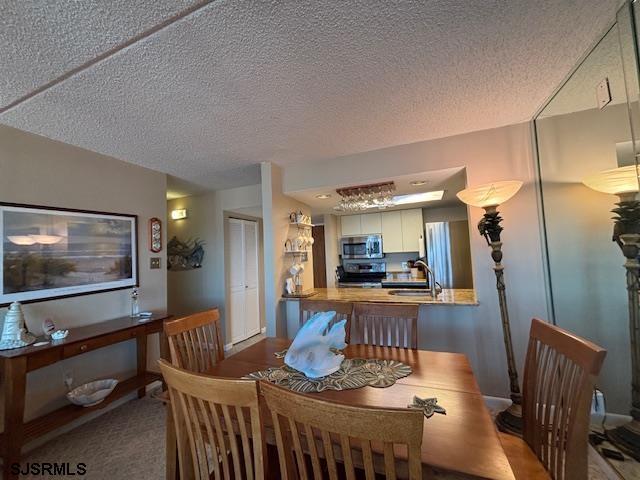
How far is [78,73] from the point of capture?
144cm

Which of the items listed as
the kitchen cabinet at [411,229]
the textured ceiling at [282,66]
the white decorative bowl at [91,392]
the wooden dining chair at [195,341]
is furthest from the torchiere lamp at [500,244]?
the white decorative bowl at [91,392]

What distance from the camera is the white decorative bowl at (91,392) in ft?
6.79

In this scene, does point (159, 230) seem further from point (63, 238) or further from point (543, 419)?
point (543, 419)

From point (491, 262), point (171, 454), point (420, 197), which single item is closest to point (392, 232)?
point (420, 197)

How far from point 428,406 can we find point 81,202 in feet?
10.3

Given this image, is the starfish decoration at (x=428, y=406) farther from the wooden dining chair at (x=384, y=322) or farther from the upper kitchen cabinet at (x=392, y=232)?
the upper kitchen cabinet at (x=392, y=232)

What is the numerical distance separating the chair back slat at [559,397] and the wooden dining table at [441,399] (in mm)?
264

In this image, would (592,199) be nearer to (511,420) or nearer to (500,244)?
(500,244)

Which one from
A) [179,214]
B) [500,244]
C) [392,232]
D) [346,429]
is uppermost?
[179,214]

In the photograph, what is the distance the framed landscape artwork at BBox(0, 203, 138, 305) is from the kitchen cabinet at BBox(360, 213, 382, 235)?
3392 millimetres

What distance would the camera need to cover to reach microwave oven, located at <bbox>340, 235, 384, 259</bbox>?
4.65 metres

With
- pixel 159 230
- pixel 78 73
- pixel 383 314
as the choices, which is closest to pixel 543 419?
pixel 383 314

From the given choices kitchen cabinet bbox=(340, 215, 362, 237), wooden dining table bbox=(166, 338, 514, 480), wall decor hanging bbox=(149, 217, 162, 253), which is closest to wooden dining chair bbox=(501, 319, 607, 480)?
wooden dining table bbox=(166, 338, 514, 480)

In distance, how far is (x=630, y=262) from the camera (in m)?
1.70
